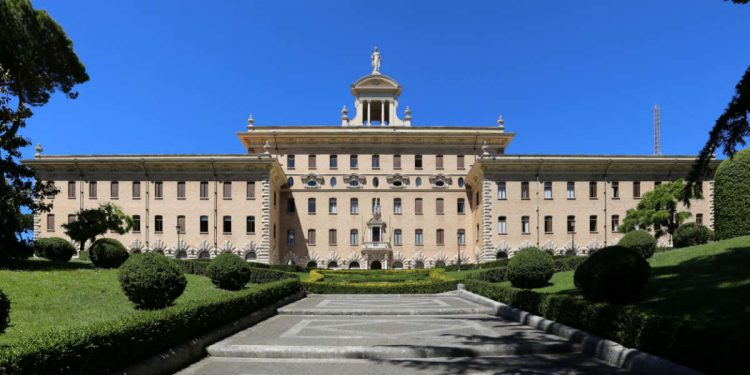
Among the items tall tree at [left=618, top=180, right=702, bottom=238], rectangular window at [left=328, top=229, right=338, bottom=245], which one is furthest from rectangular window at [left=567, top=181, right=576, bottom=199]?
rectangular window at [left=328, top=229, right=338, bottom=245]

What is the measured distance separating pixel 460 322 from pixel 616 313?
648cm

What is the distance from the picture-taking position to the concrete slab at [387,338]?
10.8 meters

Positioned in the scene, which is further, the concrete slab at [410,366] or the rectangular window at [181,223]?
the rectangular window at [181,223]

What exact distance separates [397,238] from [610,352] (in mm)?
41102

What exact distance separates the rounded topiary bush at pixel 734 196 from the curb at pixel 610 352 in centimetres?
1235

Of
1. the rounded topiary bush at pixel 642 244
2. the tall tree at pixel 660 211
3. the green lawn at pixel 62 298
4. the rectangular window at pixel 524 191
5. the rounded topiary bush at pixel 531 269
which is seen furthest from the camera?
the rectangular window at pixel 524 191

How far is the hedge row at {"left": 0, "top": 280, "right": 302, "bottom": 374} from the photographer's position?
19.8 ft

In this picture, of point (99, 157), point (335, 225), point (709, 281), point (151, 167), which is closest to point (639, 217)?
point (709, 281)

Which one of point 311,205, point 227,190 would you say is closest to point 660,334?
point 227,190

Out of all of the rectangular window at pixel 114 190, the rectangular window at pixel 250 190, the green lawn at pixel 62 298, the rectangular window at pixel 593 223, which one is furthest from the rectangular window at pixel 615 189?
the rectangular window at pixel 114 190

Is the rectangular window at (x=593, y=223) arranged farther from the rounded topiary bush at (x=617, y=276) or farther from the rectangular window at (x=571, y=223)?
the rounded topiary bush at (x=617, y=276)

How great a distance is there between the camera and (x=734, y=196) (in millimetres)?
21391

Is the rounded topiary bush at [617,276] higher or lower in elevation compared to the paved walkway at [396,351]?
higher

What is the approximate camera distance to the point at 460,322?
639 inches
